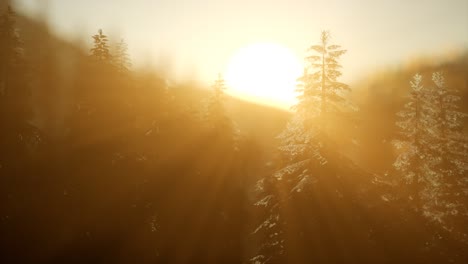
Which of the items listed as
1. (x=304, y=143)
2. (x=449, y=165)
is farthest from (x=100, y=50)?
(x=449, y=165)

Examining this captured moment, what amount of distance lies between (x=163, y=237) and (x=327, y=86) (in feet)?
61.2

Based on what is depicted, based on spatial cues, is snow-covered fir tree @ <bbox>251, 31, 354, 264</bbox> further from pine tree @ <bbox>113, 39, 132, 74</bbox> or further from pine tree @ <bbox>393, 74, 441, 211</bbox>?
pine tree @ <bbox>113, 39, 132, 74</bbox>

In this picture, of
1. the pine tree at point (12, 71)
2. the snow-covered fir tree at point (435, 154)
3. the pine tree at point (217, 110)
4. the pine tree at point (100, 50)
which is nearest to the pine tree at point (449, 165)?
the snow-covered fir tree at point (435, 154)

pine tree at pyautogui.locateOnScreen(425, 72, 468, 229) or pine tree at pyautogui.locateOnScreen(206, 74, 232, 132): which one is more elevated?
pine tree at pyautogui.locateOnScreen(206, 74, 232, 132)

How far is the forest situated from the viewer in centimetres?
1689

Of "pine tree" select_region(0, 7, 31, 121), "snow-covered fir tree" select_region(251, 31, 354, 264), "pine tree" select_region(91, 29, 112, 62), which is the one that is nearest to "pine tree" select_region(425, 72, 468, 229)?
"snow-covered fir tree" select_region(251, 31, 354, 264)

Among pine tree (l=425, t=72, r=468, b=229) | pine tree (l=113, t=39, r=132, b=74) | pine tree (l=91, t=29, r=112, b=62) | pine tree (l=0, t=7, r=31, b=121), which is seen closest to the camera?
pine tree (l=0, t=7, r=31, b=121)

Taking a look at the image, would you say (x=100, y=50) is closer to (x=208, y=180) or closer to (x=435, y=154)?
(x=208, y=180)

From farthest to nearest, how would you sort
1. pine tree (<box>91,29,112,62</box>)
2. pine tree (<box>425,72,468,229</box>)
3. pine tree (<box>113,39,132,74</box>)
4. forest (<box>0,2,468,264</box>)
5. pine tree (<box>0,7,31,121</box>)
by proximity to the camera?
pine tree (<box>113,39,132,74</box>), pine tree (<box>91,29,112,62</box>), pine tree (<box>425,72,468,229</box>), pine tree (<box>0,7,31,121</box>), forest (<box>0,2,468,264</box>)

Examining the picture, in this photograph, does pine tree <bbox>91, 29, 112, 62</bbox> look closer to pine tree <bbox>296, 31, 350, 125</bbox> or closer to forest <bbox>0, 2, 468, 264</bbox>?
forest <bbox>0, 2, 468, 264</bbox>

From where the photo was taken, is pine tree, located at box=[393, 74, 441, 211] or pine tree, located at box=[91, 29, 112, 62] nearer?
pine tree, located at box=[393, 74, 441, 211]

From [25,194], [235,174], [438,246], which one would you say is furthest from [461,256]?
[25,194]

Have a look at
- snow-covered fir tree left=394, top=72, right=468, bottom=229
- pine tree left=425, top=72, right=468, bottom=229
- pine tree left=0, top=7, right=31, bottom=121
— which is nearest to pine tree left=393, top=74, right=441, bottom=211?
snow-covered fir tree left=394, top=72, right=468, bottom=229

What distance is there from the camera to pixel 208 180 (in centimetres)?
3453
